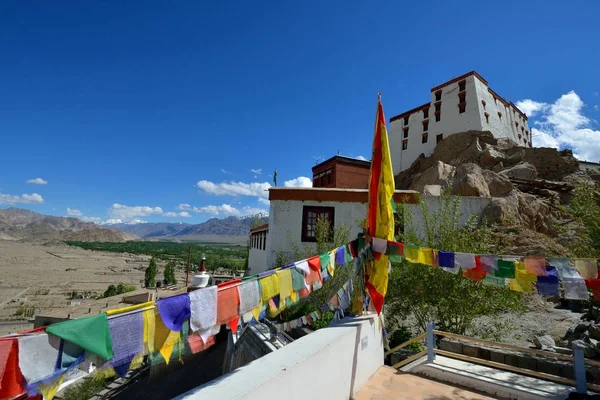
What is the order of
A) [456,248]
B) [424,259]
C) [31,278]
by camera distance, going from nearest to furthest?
1. [424,259]
2. [456,248]
3. [31,278]


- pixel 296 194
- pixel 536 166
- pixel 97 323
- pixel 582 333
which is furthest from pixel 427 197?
pixel 536 166

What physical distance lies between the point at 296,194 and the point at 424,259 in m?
12.8

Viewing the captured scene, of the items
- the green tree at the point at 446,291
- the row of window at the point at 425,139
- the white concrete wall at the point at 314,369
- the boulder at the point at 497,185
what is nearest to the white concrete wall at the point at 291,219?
the green tree at the point at 446,291

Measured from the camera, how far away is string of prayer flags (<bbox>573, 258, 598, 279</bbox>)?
16.2 ft

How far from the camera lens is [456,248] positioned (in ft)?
27.7

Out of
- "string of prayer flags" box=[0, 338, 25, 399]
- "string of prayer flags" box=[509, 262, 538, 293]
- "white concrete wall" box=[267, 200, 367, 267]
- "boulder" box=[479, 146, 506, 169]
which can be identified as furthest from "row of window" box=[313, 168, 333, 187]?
"string of prayer flags" box=[0, 338, 25, 399]

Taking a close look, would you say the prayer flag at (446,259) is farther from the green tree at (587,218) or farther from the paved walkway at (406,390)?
the green tree at (587,218)

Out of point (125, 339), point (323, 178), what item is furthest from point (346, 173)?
point (125, 339)

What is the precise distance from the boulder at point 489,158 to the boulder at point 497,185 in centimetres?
1104

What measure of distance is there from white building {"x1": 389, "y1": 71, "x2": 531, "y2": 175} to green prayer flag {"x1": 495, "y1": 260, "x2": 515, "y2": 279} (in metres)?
36.5

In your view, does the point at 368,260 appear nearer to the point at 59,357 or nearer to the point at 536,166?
the point at 59,357

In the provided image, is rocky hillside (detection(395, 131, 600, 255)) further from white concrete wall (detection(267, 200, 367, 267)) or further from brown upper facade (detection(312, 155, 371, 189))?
white concrete wall (detection(267, 200, 367, 267))

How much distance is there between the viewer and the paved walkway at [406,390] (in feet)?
17.1

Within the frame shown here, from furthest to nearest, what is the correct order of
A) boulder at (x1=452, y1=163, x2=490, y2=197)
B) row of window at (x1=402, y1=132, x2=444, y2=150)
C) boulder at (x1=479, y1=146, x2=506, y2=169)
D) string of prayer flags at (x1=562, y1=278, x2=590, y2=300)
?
1. row of window at (x1=402, y1=132, x2=444, y2=150)
2. boulder at (x1=479, y1=146, x2=506, y2=169)
3. boulder at (x1=452, y1=163, x2=490, y2=197)
4. string of prayer flags at (x1=562, y1=278, x2=590, y2=300)
